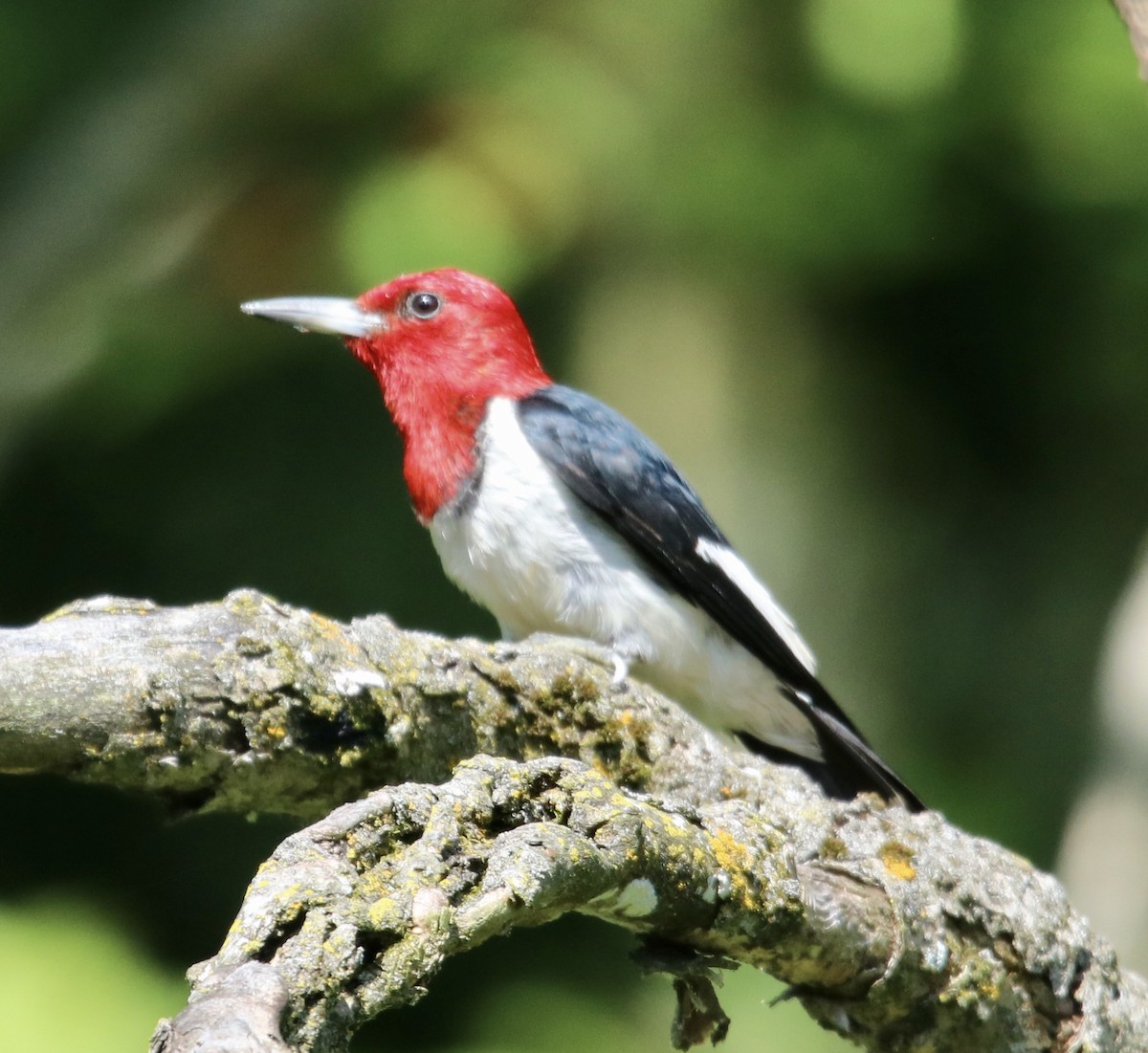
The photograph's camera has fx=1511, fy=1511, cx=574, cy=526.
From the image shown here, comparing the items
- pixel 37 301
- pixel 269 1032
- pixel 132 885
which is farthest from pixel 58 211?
pixel 269 1032

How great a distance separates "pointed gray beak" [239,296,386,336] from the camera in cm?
399

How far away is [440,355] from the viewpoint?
4.04 m

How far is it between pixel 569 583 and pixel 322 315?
1.18 metres

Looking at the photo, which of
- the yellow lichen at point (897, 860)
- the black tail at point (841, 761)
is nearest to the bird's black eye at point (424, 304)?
the black tail at point (841, 761)

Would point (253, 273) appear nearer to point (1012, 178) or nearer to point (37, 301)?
point (37, 301)

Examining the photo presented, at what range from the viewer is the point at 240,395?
540 centimetres

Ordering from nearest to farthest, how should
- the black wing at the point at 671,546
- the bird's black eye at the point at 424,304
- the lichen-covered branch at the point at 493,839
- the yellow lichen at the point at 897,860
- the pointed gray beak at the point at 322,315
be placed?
the lichen-covered branch at the point at 493,839 < the yellow lichen at the point at 897,860 < the black wing at the point at 671,546 < the pointed gray beak at the point at 322,315 < the bird's black eye at the point at 424,304

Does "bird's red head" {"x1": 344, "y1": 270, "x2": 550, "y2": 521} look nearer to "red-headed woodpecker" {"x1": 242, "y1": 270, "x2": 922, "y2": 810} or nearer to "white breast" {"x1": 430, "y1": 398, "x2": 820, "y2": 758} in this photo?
"red-headed woodpecker" {"x1": 242, "y1": 270, "x2": 922, "y2": 810}

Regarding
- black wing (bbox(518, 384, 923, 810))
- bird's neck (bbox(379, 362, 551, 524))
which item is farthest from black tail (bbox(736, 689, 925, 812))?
bird's neck (bbox(379, 362, 551, 524))

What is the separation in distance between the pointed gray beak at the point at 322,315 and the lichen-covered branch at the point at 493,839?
4.96 ft

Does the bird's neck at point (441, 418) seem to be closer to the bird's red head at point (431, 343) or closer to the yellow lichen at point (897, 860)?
the bird's red head at point (431, 343)

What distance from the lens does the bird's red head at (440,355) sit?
150 inches

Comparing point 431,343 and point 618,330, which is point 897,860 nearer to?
point 431,343

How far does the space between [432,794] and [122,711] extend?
19.3 inches
